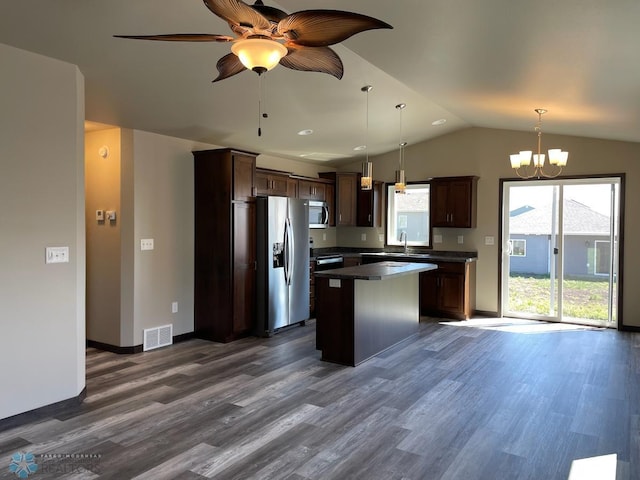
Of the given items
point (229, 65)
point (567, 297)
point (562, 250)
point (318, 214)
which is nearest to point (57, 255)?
point (229, 65)

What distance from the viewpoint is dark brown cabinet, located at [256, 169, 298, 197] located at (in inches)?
241

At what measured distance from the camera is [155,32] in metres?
3.21

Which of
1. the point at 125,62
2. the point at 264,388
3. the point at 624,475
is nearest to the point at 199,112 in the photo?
the point at 125,62

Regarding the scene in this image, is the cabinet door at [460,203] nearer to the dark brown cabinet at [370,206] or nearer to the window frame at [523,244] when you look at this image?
the window frame at [523,244]

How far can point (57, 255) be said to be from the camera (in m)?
3.41

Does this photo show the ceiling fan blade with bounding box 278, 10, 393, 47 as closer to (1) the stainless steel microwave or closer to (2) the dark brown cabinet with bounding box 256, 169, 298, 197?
(2) the dark brown cabinet with bounding box 256, 169, 298, 197

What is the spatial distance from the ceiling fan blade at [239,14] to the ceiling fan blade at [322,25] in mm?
87

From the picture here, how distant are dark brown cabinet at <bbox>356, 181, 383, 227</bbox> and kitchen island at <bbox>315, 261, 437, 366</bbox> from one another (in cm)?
281

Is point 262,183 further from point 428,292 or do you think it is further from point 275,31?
point 275,31

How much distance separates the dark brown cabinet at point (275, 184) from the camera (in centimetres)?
613

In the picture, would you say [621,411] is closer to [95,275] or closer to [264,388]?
[264,388]

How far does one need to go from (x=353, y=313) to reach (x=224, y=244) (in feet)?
5.99

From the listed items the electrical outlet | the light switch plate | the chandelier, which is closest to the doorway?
the chandelier

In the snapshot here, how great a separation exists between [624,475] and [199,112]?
15.1 ft
